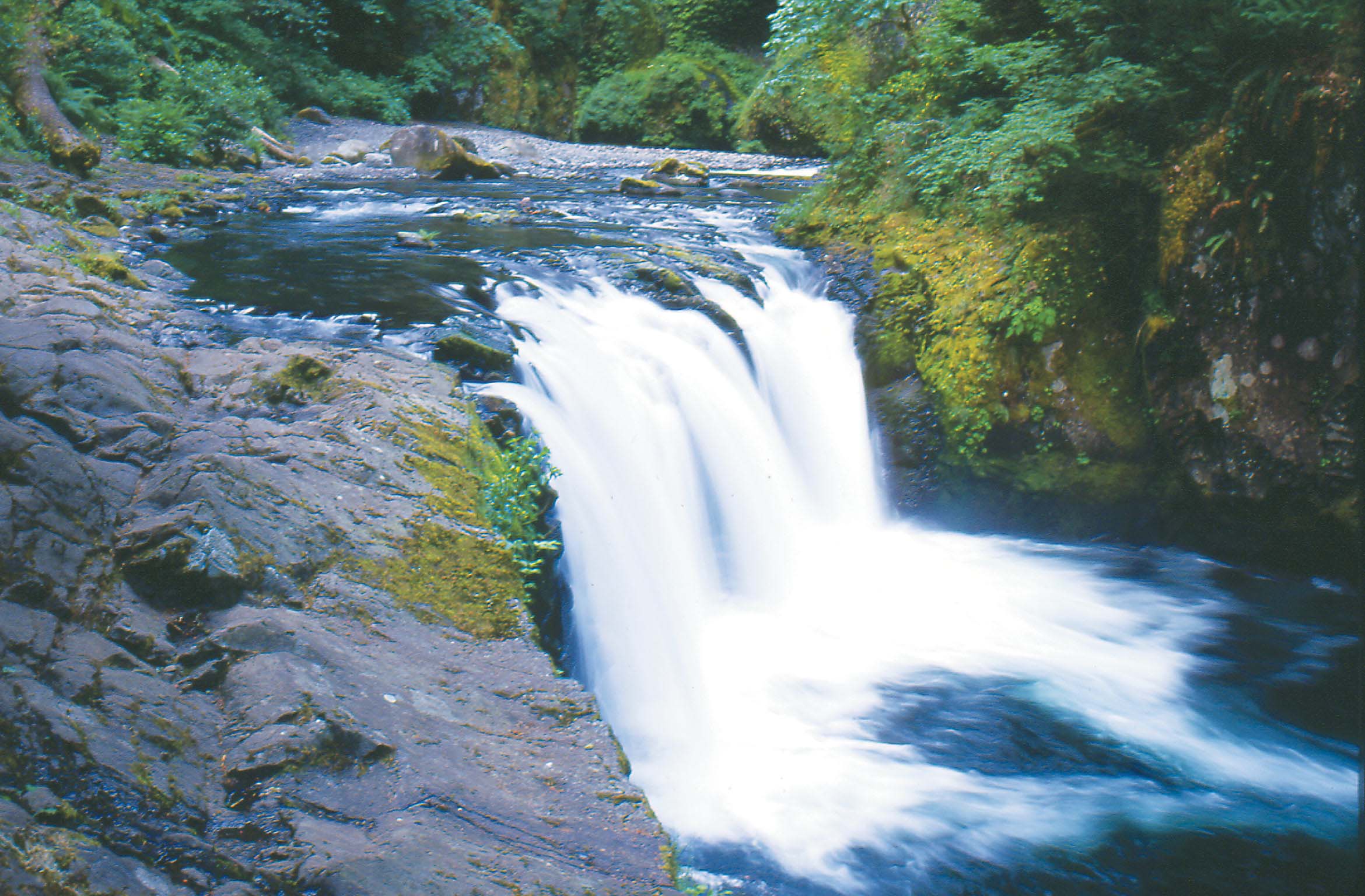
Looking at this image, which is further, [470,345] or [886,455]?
[886,455]

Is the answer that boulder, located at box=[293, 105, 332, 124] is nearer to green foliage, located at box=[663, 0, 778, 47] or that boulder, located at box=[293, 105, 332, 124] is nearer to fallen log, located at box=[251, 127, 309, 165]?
fallen log, located at box=[251, 127, 309, 165]

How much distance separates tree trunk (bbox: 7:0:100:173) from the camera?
9289 mm

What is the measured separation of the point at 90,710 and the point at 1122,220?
6.54m

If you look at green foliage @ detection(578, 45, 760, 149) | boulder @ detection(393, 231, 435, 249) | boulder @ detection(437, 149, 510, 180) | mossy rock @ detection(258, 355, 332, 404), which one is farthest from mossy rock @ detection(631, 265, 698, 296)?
green foliage @ detection(578, 45, 760, 149)

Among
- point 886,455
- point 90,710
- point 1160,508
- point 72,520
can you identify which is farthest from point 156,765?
point 1160,508

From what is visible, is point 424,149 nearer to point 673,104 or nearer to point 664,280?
point 664,280

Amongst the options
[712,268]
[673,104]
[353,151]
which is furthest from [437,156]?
[673,104]

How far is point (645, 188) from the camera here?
12.4m

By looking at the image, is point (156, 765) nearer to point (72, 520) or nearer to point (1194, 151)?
point (72, 520)

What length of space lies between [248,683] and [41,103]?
34.7 feet

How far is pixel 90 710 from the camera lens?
213 cm

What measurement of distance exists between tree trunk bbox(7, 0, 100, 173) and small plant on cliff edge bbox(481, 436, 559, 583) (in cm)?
769

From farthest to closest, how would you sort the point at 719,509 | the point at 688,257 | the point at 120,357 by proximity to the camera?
1. the point at 688,257
2. the point at 719,509
3. the point at 120,357

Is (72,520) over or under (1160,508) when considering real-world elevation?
over
